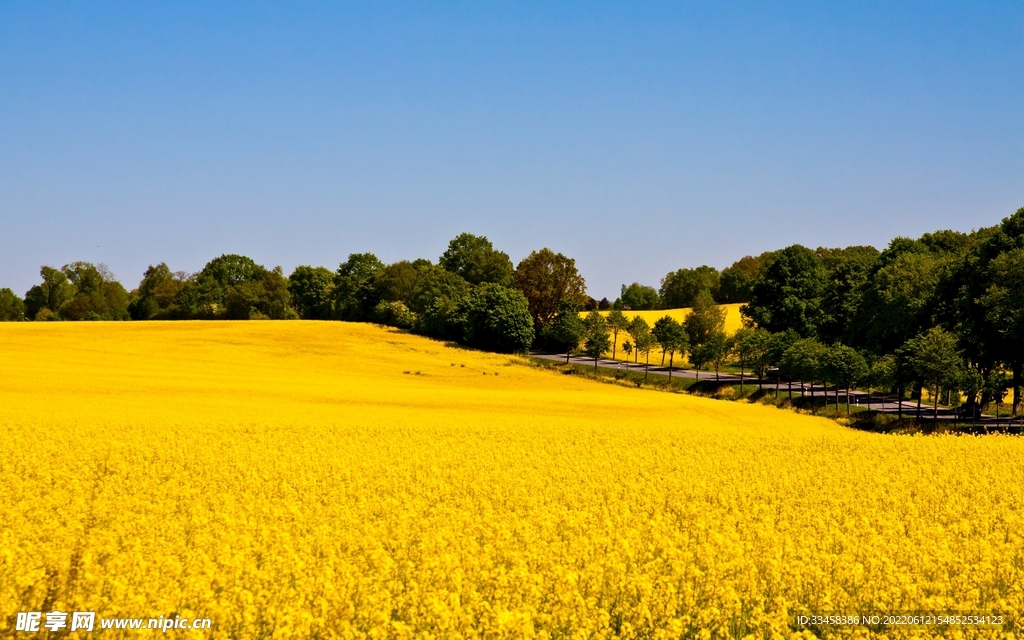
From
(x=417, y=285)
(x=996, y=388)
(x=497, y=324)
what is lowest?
(x=996, y=388)

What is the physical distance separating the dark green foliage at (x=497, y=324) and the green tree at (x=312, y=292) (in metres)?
48.4

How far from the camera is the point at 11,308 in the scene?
139500 millimetres

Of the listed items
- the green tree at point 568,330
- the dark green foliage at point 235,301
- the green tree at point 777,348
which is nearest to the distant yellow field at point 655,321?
the green tree at point 568,330

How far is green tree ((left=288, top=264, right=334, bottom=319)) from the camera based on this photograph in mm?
133625

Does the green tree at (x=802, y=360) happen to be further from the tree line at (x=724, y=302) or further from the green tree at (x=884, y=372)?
the green tree at (x=884, y=372)

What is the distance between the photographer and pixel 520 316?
90000 mm

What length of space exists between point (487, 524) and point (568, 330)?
248 feet

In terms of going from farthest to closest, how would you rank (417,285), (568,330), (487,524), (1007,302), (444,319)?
(417,285), (444,319), (568,330), (1007,302), (487,524)

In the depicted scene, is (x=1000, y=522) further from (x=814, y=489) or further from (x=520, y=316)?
(x=520, y=316)

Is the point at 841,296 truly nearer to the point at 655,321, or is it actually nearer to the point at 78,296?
the point at 655,321

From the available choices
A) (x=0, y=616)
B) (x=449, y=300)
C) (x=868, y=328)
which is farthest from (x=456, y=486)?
(x=449, y=300)

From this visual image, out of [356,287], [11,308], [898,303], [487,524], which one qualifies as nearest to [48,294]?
[11,308]

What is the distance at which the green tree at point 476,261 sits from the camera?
122 m

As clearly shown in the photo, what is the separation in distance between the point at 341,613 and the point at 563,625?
2.84 metres
